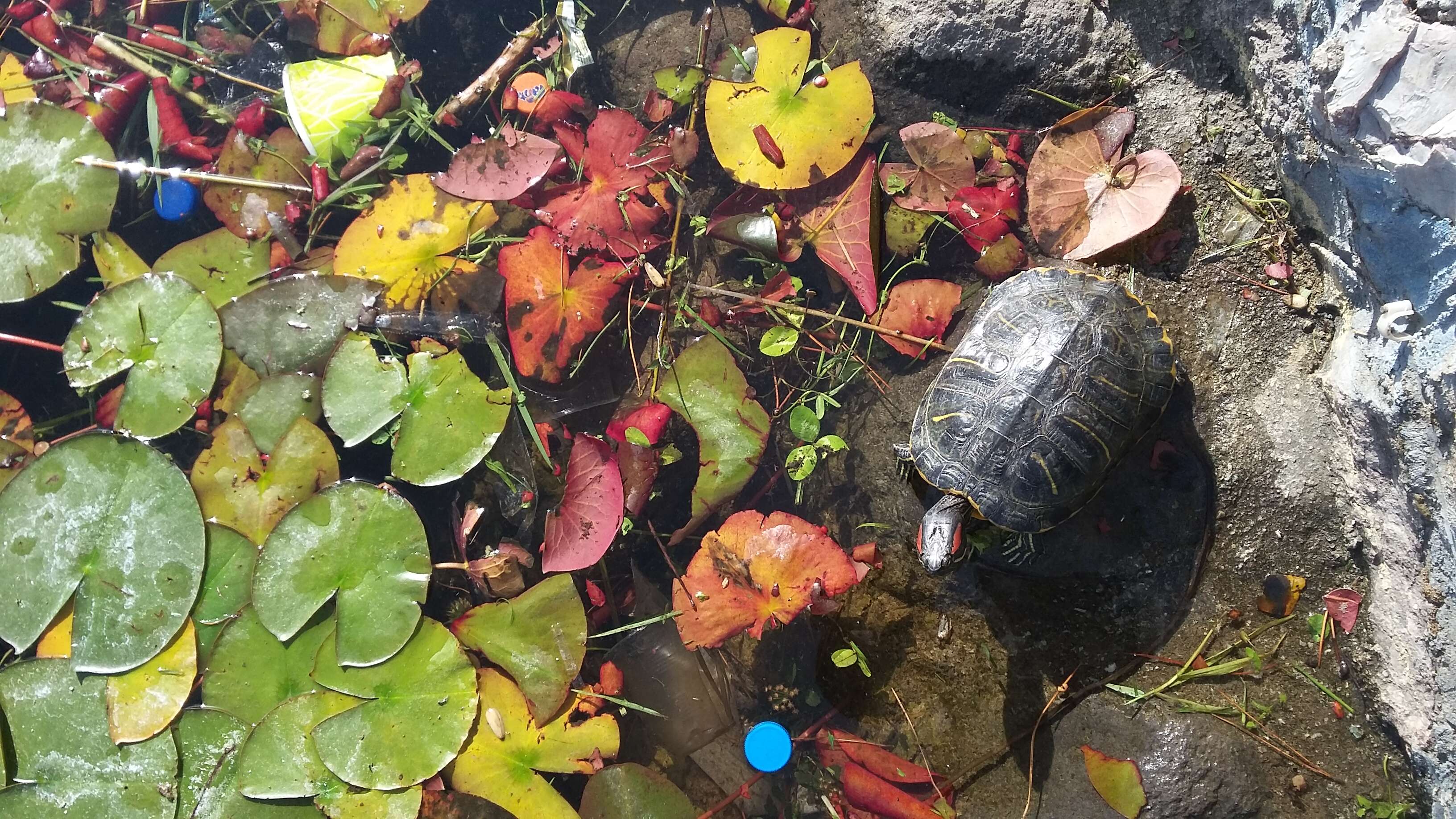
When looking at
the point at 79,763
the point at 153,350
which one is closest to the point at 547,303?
the point at 153,350

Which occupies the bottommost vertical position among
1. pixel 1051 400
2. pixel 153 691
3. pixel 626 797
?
pixel 626 797

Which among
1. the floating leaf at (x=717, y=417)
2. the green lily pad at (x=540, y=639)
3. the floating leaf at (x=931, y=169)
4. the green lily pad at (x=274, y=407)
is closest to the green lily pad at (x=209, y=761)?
the green lily pad at (x=540, y=639)

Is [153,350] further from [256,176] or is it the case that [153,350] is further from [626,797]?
[626,797]

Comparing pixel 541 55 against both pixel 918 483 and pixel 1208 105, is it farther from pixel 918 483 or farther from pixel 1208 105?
pixel 1208 105

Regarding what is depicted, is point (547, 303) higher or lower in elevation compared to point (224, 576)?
higher

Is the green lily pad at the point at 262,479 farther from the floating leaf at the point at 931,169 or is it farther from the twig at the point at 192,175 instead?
the floating leaf at the point at 931,169

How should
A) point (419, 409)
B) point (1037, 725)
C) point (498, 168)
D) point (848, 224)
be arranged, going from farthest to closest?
1. point (498, 168)
2. point (848, 224)
3. point (419, 409)
4. point (1037, 725)

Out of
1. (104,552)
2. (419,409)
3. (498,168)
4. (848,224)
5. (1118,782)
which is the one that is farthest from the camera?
(498,168)

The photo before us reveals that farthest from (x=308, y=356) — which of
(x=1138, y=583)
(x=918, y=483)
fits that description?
(x=1138, y=583)
